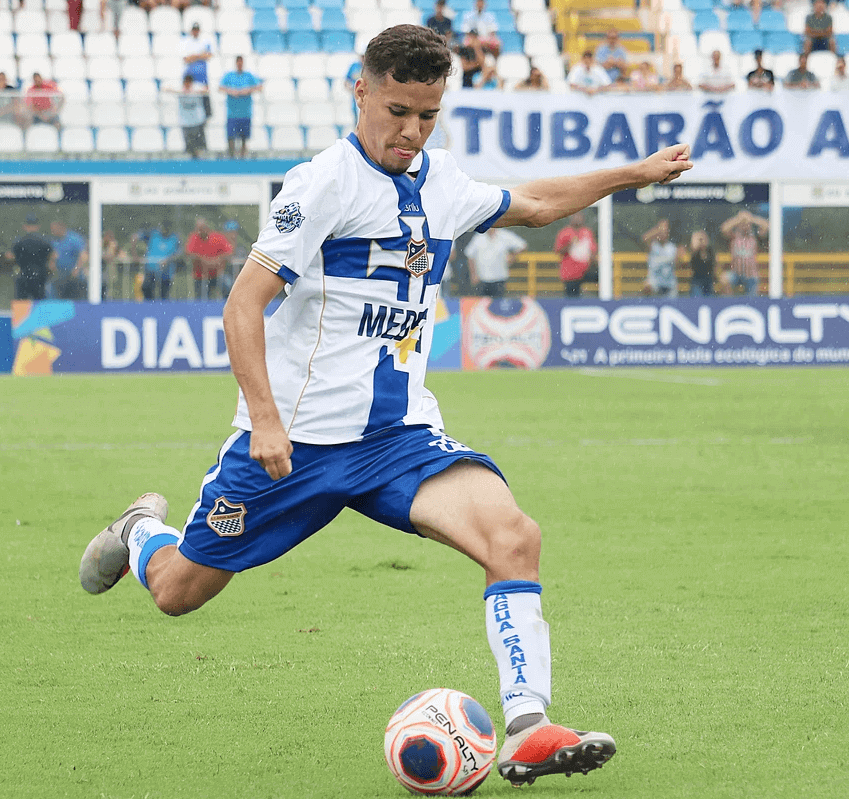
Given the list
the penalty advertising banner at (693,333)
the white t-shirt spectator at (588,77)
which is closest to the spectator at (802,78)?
the white t-shirt spectator at (588,77)

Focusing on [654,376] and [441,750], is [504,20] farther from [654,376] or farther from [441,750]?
[441,750]

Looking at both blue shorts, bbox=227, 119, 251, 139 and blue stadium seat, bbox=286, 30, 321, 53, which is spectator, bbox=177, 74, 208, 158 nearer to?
blue shorts, bbox=227, 119, 251, 139

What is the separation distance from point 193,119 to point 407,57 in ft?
62.8

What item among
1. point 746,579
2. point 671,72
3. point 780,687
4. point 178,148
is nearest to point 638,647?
point 780,687

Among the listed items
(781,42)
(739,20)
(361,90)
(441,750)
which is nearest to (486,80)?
(739,20)

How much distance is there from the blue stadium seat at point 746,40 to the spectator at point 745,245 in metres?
5.38

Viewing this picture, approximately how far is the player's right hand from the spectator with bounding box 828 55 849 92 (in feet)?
70.8

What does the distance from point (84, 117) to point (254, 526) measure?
1949 cm

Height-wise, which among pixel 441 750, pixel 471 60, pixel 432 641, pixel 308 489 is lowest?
pixel 432 641

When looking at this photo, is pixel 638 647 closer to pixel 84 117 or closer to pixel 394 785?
pixel 394 785

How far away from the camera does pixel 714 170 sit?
2330 centimetres

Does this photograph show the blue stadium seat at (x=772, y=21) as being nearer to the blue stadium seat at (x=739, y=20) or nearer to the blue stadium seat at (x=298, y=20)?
the blue stadium seat at (x=739, y=20)

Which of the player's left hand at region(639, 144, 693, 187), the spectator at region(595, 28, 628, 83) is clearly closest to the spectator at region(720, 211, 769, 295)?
the spectator at region(595, 28, 628, 83)

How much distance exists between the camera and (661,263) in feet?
75.6
